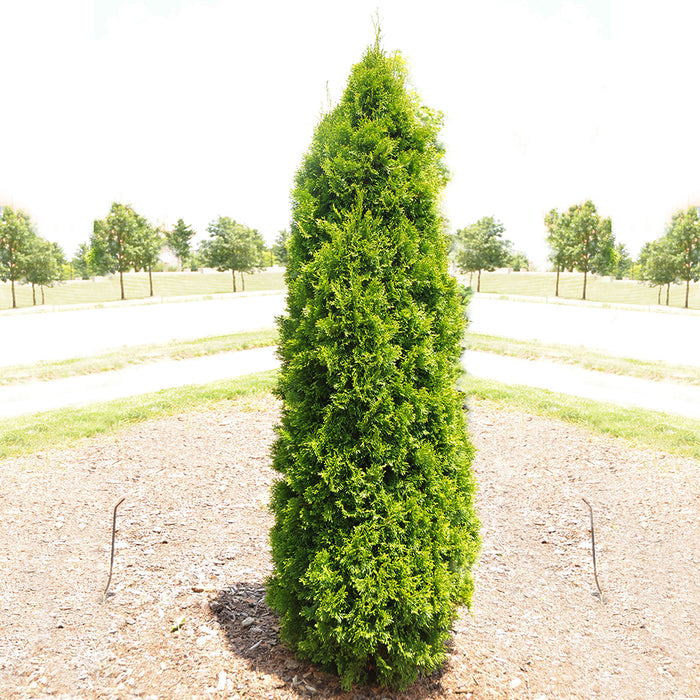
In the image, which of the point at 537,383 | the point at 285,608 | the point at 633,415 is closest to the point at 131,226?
the point at 537,383

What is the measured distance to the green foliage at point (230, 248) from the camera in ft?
166

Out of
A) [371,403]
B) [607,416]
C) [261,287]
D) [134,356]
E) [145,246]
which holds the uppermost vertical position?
[145,246]

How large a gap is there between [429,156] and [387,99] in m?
0.39

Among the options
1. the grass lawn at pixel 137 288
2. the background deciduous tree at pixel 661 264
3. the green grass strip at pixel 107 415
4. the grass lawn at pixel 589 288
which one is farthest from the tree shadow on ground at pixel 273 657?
the grass lawn at pixel 137 288

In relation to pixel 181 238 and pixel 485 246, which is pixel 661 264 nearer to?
pixel 485 246

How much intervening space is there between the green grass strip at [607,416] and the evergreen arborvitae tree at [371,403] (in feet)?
Result: 17.6

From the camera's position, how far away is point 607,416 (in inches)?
321

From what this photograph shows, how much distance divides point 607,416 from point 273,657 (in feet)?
21.4

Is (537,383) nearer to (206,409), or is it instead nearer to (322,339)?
(206,409)

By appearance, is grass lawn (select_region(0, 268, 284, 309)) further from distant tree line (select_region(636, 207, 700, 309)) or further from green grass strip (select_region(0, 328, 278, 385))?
green grass strip (select_region(0, 328, 278, 385))

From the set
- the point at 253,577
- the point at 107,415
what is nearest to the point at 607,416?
the point at 253,577

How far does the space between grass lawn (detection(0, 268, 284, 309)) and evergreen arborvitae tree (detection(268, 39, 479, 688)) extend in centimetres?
4385

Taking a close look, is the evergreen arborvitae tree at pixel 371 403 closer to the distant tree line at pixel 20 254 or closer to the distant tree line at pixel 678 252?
the distant tree line at pixel 678 252

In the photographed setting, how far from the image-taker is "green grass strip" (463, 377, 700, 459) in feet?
24.1
